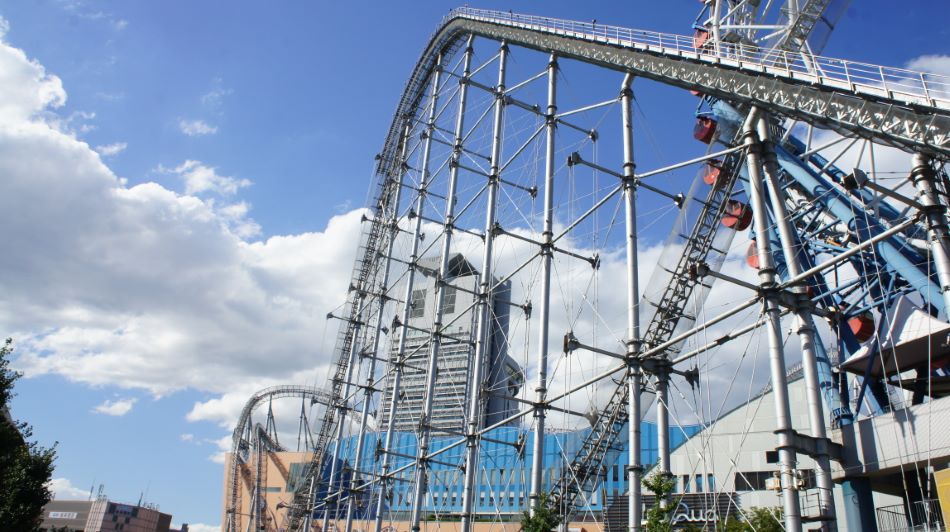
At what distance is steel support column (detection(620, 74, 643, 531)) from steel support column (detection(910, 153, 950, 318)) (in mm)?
5563

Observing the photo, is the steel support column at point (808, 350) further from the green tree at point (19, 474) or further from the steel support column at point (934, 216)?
the green tree at point (19, 474)

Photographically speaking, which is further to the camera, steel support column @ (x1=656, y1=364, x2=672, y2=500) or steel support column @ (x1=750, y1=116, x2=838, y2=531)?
steel support column @ (x1=656, y1=364, x2=672, y2=500)

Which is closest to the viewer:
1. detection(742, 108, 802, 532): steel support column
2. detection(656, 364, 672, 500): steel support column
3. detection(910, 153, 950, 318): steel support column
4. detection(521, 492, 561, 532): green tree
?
detection(742, 108, 802, 532): steel support column

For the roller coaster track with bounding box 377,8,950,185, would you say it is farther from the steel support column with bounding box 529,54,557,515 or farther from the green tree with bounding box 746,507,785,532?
the green tree with bounding box 746,507,785,532

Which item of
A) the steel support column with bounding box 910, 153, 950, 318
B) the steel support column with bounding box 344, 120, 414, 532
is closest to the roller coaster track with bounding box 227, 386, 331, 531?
the steel support column with bounding box 344, 120, 414, 532

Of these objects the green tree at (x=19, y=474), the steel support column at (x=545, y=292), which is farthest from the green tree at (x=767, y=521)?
the green tree at (x=19, y=474)

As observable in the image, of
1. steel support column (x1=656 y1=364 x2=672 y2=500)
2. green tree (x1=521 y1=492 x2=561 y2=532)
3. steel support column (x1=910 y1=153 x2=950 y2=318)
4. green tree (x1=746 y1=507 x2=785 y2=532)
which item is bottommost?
green tree (x1=521 y1=492 x2=561 y2=532)

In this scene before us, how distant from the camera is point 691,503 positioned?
30.9m

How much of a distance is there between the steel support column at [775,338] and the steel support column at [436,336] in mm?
13247

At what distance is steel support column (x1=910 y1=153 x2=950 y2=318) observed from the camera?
11328 millimetres

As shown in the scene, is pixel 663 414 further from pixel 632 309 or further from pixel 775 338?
pixel 775 338

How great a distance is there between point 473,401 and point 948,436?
40.7ft

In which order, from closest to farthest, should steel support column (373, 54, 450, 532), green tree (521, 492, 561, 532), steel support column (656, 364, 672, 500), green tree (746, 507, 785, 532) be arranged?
steel support column (656, 364, 672, 500), green tree (521, 492, 561, 532), green tree (746, 507, 785, 532), steel support column (373, 54, 450, 532)

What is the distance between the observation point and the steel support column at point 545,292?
17703mm
